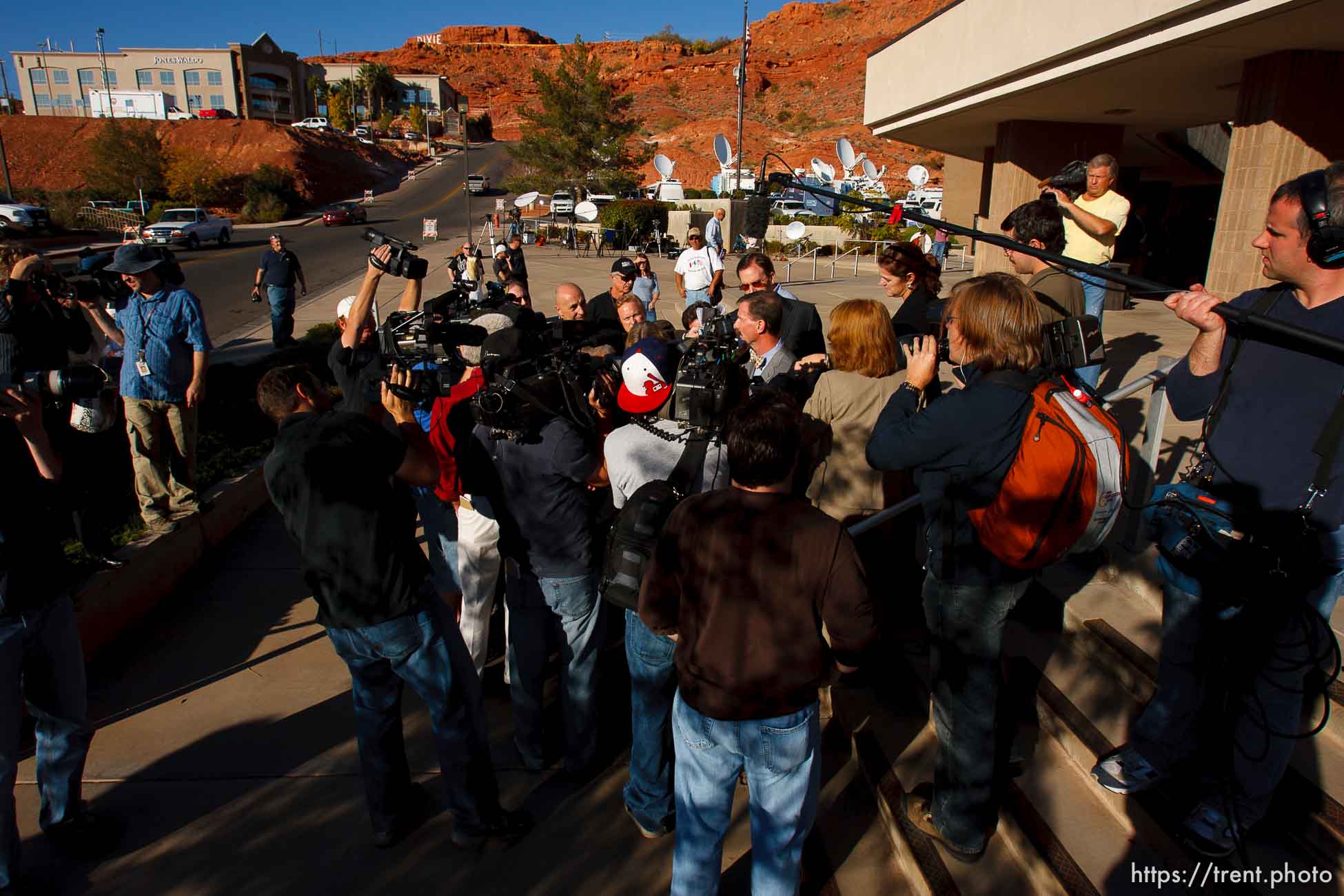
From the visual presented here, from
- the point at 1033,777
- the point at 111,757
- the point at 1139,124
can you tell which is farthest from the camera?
the point at 1139,124

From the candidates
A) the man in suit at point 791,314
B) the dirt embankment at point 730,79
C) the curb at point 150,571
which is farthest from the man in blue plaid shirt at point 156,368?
the dirt embankment at point 730,79

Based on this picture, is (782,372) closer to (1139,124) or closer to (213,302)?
(1139,124)

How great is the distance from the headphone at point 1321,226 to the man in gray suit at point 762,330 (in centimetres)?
229

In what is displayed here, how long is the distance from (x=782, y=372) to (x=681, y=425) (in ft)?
5.31

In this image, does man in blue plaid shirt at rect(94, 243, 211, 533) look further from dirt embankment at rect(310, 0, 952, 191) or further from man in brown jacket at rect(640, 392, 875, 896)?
dirt embankment at rect(310, 0, 952, 191)

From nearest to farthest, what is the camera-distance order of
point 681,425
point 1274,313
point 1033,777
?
point 1274,313 → point 681,425 → point 1033,777

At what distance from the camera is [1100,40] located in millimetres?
7938

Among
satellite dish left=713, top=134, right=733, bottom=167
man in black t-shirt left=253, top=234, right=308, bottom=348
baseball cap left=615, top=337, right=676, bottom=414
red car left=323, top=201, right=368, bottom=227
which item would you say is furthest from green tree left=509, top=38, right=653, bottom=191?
baseball cap left=615, top=337, right=676, bottom=414

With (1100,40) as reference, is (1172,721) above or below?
below

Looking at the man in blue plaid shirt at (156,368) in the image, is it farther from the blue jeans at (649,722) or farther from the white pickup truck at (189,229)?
the white pickup truck at (189,229)

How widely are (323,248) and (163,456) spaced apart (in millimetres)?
26125

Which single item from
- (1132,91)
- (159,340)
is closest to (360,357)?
(159,340)

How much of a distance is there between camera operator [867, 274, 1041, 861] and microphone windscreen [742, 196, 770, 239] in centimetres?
151

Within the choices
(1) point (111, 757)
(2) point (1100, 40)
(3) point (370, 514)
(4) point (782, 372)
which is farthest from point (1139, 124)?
(1) point (111, 757)
